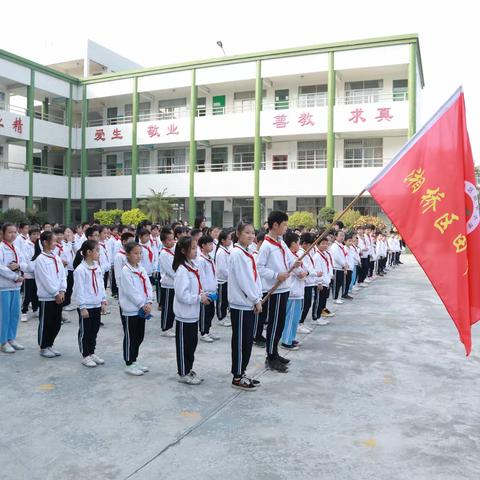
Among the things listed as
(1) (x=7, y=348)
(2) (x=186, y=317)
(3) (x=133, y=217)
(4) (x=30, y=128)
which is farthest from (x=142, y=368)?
(4) (x=30, y=128)

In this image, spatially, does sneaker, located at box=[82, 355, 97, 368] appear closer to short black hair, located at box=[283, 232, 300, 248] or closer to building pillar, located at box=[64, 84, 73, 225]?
short black hair, located at box=[283, 232, 300, 248]

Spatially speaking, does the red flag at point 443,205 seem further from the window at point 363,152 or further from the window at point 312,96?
the window at point 312,96

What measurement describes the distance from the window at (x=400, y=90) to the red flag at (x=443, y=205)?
1893cm

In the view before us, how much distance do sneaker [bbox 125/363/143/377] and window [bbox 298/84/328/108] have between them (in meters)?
20.0

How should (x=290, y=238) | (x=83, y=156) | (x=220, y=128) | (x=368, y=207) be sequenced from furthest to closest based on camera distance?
(x=83, y=156) → (x=220, y=128) → (x=368, y=207) → (x=290, y=238)

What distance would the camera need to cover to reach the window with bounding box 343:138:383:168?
72.0 feet

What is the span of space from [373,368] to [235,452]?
226cm

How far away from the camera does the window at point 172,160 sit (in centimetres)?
2533

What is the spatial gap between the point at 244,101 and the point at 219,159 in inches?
125

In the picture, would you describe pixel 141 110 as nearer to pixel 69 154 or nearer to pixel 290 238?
pixel 69 154

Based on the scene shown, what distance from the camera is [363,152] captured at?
22.2 metres

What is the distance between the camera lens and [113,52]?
96.9 ft

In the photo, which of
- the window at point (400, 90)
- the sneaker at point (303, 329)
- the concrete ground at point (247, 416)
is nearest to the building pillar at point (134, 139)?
the window at point (400, 90)

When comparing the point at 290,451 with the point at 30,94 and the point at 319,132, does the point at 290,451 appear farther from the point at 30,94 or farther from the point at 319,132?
the point at 30,94
